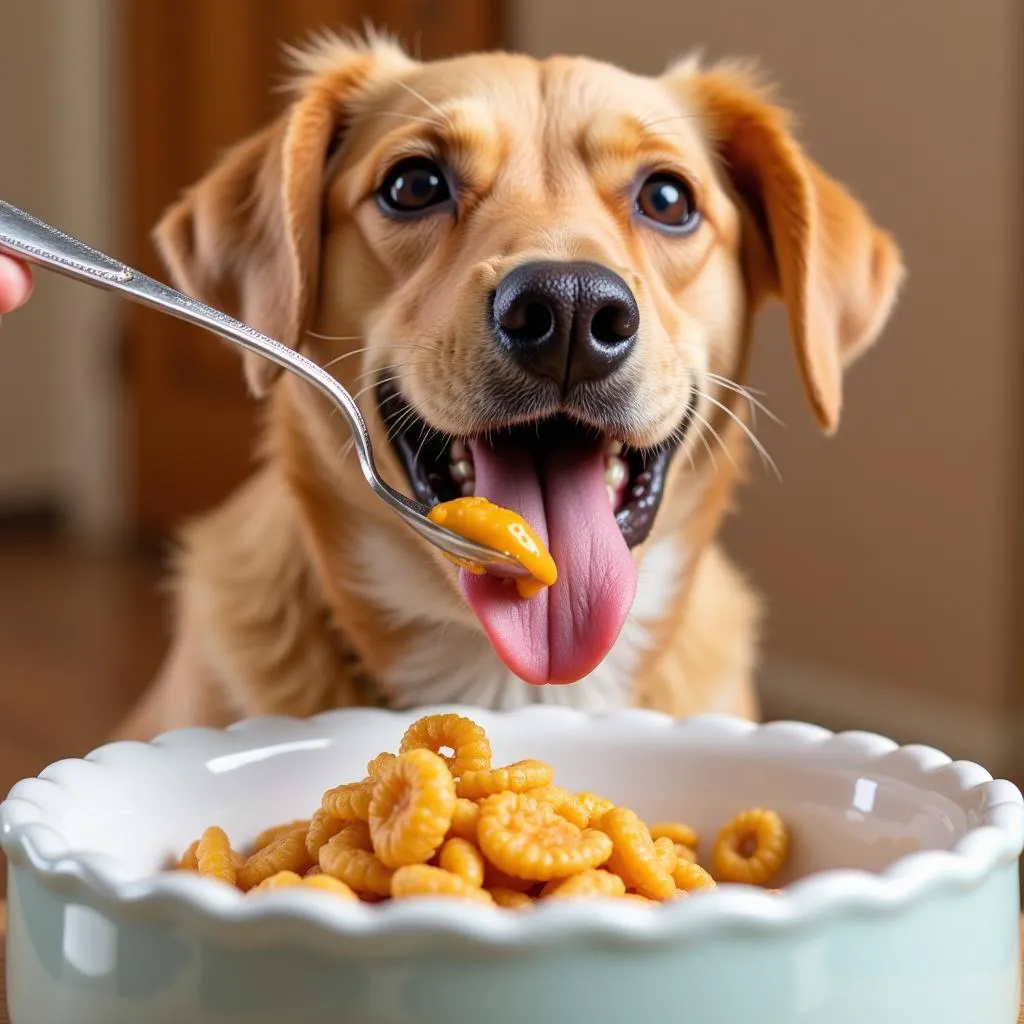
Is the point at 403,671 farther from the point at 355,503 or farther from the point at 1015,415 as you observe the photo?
the point at 1015,415

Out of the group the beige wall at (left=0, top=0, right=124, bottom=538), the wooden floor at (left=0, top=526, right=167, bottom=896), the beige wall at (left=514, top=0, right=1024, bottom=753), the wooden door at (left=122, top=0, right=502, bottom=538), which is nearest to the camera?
the beige wall at (left=514, top=0, right=1024, bottom=753)

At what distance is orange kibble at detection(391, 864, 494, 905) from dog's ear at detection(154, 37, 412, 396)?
79 centimetres

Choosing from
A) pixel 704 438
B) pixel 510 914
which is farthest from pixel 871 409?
pixel 510 914

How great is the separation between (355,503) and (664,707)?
40 cm

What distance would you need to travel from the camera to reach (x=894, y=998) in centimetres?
63

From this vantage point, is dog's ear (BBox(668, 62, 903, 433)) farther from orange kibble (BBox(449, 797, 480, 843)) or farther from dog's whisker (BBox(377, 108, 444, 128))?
orange kibble (BBox(449, 797, 480, 843))

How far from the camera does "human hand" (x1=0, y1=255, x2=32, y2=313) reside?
0.96m

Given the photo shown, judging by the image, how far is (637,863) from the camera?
2.43ft

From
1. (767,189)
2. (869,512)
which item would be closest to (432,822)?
(767,189)

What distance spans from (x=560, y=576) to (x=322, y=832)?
0.44 m

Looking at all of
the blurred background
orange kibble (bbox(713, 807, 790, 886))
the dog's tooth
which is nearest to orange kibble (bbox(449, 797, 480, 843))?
orange kibble (bbox(713, 807, 790, 886))

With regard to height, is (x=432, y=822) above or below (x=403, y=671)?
above

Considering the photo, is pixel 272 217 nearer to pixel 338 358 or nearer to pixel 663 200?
pixel 338 358

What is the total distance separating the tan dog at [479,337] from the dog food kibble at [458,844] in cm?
42
